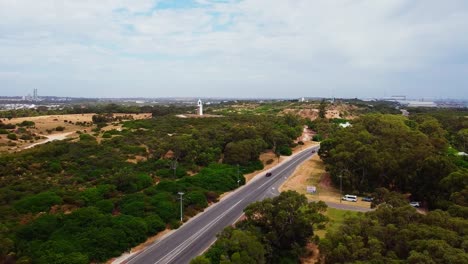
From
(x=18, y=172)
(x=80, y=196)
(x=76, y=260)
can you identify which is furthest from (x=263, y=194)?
(x=18, y=172)

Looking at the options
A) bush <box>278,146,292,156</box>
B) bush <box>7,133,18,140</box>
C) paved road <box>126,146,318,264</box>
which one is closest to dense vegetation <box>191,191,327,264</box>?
paved road <box>126,146,318,264</box>

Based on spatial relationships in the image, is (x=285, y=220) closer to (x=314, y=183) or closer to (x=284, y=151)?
(x=314, y=183)

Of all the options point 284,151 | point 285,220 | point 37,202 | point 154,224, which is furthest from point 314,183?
point 37,202

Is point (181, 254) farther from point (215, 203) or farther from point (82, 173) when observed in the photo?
point (82, 173)

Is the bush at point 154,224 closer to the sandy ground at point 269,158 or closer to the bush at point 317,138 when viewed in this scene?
the sandy ground at point 269,158

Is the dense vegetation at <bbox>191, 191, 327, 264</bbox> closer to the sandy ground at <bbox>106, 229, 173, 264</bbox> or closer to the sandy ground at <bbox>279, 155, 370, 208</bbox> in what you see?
the sandy ground at <bbox>106, 229, 173, 264</bbox>

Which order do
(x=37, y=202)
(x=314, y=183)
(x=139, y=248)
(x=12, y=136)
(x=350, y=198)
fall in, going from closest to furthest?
(x=139, y=248) → (x=37, y=202) → (x=350, y=198) → (x=314, y=183) → (x=12, y=136)
